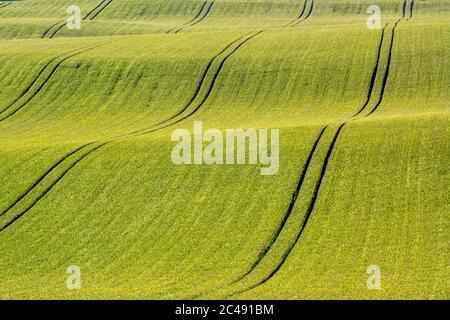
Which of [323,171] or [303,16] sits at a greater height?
[303,16]

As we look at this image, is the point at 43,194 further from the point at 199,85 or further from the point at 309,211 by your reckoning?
the point at 199,85

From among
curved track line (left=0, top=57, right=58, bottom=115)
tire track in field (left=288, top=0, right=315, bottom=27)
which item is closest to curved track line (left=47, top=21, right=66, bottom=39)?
curved track line (left=0, top=57, right=58, bottom=115)

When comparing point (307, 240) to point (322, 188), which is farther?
point (322, 188)

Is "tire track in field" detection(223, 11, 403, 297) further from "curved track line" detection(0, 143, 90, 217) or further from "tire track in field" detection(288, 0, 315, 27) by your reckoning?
"tire track in field" detection(288, 0, 315, 27)

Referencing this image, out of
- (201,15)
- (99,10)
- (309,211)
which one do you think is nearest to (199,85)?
(309,211)

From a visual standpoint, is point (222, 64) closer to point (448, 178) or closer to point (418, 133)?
point (418, 133)
